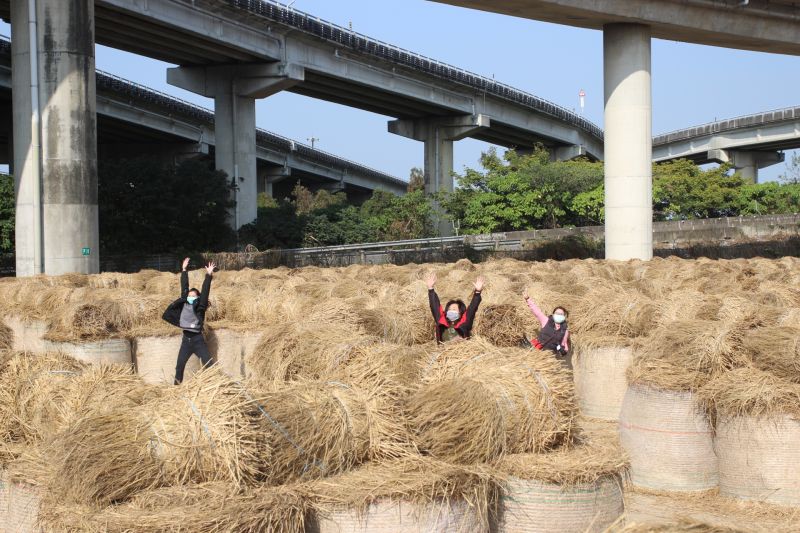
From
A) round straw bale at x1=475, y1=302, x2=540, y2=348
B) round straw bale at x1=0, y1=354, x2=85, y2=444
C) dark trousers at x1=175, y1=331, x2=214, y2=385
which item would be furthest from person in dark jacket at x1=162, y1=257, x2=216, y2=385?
round straw bale at x1=0, y1=354, x2=85, y2=444

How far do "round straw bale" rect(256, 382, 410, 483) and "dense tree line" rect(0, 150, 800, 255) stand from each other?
143 feet

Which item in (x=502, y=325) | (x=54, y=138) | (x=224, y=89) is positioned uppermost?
(x=224, y=89)

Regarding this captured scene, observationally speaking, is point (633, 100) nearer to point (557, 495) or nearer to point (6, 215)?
point (6, 215)

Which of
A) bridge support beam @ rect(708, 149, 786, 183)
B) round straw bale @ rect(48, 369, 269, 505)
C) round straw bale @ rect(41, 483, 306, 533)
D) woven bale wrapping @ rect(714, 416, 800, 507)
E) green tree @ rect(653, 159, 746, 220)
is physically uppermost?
bridge support beam @ rect(708, 149, 786, 183)

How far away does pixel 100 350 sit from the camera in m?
14.5

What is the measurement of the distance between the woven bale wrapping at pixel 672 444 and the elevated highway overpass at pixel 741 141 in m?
78.5

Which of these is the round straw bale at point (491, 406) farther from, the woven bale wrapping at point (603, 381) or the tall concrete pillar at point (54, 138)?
the tall concrete pillar at point (54, 138)

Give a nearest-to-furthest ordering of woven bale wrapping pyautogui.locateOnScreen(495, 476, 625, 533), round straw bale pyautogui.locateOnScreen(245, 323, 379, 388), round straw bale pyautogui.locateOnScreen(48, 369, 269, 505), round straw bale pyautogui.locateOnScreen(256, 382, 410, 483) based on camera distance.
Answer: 1. round straw bale pyautogui.locateOnScreen(48, 369, 269, 505)
2. round straw bale pyautogui.locateOnScreen(256, 382, 410, 483)
3. woven bale wrapping pyautogui.locateOnScreen(495, 476, 625, 533)
4. round straw bale pyautogui.locateOnScreen(245, 323, 379, 388)

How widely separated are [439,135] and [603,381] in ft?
206

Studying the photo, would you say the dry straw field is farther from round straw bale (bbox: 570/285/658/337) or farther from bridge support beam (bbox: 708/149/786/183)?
bridge support beam (bbox: 708/149/786/183)

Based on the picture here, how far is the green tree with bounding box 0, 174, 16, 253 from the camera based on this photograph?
47.8m

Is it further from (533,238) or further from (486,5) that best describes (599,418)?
(533,238)

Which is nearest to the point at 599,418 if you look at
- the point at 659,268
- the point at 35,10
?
the point at 659,268

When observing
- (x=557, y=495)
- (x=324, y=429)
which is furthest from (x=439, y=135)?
Result: (x=324, y=429)
